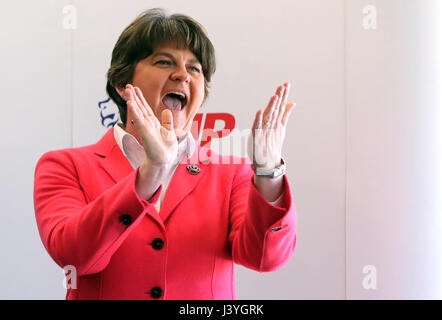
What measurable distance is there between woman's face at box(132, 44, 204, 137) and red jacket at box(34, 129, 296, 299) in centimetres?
16

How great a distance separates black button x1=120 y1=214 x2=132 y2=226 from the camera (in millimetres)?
1089

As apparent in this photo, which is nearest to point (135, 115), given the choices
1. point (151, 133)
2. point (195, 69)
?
point (151, 133)

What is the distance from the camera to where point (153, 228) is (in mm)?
1264

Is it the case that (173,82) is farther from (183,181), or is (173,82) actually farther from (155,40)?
(183,181)

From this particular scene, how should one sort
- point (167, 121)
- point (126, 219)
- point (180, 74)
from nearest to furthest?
1. point (126, 219)
2. point (167, 121)
3. point (180, 74)

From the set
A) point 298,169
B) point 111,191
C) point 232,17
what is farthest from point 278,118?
point 232,17

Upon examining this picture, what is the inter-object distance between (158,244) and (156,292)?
4.4 inches

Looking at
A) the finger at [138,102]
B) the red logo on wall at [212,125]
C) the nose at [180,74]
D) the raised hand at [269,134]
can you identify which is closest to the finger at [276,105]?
the raised hand at [269,134]

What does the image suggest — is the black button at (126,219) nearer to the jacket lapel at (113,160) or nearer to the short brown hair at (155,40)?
the jacket lapel at (113,160)

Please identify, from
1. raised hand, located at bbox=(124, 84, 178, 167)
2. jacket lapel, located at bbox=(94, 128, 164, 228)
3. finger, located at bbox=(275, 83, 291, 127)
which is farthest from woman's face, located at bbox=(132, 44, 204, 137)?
finger, located at bbox=(275, 83, 291, 127)

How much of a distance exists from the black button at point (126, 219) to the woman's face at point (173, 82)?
43 centimetres

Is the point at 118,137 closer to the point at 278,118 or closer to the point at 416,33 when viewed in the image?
the point at 278,118

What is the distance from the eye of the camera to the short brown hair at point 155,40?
1.46m

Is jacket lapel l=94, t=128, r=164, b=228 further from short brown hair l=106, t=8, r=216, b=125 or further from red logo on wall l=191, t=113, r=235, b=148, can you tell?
red logo on wall l=191, t=113, r=235, b=148
